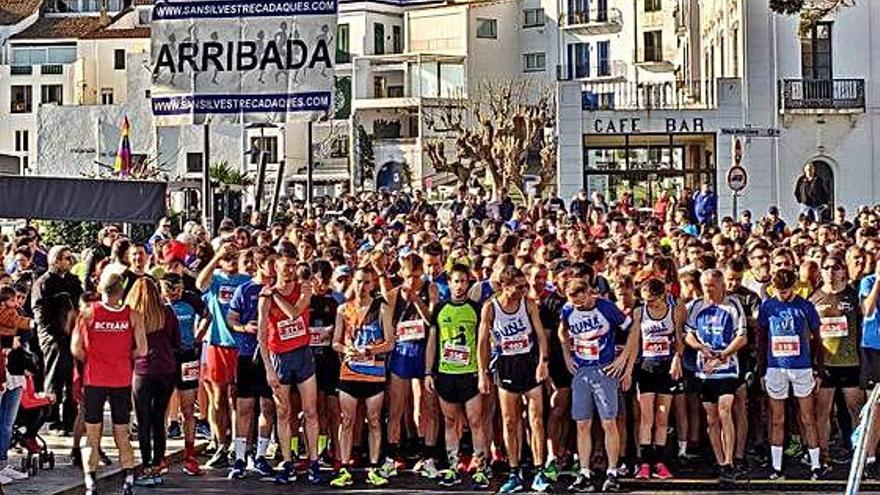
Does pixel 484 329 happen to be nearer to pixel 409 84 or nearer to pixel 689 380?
pixel 689 380

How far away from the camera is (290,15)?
21781 mm

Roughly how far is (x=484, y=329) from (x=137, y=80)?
251 ft

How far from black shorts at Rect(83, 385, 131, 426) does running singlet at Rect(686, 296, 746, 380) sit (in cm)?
493

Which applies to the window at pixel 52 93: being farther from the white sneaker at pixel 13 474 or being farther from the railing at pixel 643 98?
the white sneaker at pixel 13 474

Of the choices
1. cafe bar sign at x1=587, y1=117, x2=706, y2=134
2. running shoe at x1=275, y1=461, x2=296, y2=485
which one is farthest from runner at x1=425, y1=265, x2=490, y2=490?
cafe bar sign at x1=587, y1=117, x2=706, y2=134

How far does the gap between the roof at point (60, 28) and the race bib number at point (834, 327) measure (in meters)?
85.8

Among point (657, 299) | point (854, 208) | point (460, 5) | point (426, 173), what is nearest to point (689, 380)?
point (657, 299)

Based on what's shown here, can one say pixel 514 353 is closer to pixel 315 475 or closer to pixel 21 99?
pixel 315 475

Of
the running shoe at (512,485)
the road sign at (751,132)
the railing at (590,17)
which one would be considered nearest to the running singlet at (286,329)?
the running shoe at (512,485)

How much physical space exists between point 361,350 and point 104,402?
2371 mm

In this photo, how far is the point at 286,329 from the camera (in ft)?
43.9

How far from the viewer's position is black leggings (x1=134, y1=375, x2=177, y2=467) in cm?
1297

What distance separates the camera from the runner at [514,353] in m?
13.1

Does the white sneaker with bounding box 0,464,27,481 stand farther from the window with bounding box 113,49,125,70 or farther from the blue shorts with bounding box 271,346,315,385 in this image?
the window with bounding box 113,49,125,70
